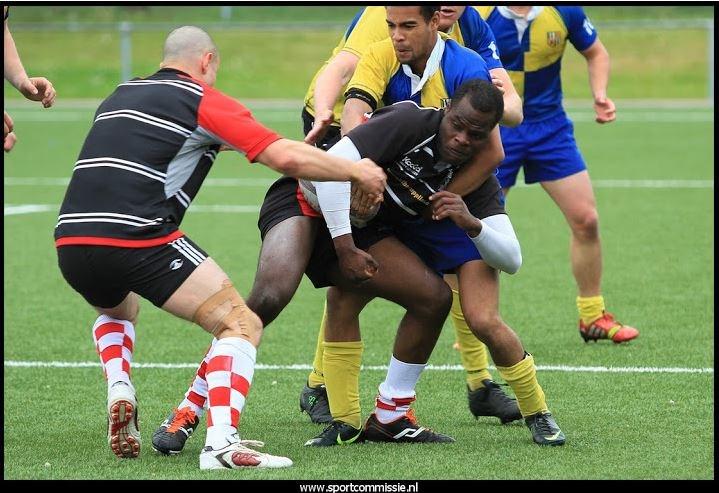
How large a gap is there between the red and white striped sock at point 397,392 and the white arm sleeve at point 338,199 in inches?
31.2

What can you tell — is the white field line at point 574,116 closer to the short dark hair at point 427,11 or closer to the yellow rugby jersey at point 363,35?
the yellow rugby jersey at point 363,35

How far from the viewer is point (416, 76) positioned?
604 centimetres

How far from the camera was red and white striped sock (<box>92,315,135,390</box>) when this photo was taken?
18.9ft

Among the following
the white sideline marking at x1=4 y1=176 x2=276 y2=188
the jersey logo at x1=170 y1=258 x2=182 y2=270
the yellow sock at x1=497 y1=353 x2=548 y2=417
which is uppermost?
the jersey logo at x1=170 y1=258 x2=182 y2=270

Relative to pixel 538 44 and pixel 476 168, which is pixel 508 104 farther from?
pixel 538 44

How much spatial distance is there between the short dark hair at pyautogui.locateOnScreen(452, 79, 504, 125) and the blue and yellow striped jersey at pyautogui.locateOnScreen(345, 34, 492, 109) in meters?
0.37

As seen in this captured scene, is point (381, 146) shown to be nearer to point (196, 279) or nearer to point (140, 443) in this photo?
point (196, 279)

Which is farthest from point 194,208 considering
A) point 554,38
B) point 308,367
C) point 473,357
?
point 473,357

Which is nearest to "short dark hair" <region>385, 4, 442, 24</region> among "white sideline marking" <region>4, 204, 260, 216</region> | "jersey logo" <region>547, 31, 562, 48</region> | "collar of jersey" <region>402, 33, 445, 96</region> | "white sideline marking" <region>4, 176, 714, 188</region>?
"collar of jersey" <region>402, 33, 445, 96</region>

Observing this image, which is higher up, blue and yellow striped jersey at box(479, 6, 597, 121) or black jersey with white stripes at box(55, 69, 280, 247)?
black jersey with white stripes at box(55, 69, 280, 247)

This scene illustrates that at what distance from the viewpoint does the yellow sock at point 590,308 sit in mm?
8422

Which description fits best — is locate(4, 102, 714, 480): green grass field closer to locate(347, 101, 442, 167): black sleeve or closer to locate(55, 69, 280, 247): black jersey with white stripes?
locate(55, 69, 280, 247): black jersey with white stripes

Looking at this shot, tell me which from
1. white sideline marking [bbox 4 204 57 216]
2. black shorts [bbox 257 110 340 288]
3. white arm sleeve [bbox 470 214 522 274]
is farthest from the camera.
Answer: white sideline marking [bbox 4 204 57 216]

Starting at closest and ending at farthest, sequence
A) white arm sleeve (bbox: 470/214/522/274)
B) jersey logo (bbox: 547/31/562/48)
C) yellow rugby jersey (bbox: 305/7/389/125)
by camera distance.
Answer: white arm sleeve (bbox: 470/214/522/274) < yellow rugby jersey (bbox: 305/7/389/125) < jersey logo (bbox: 547/31/562/48)
